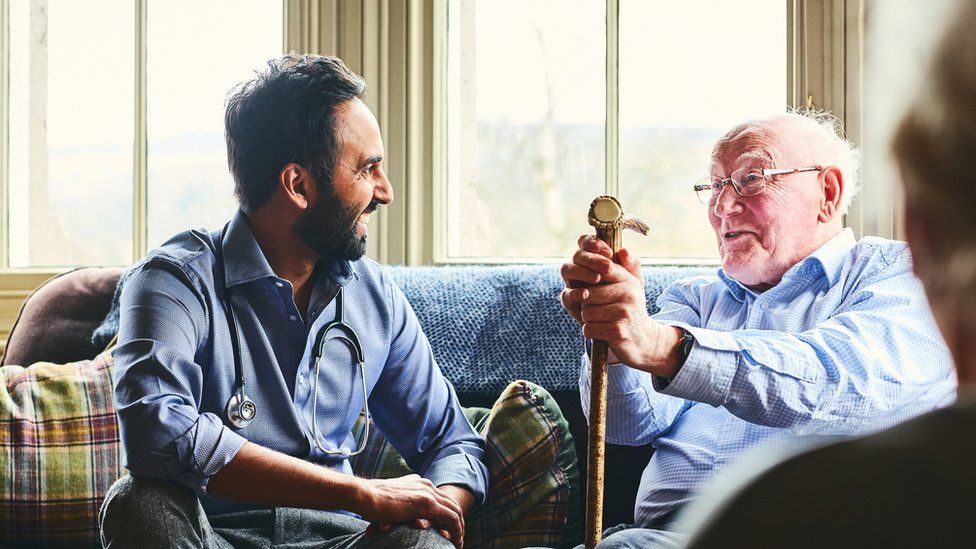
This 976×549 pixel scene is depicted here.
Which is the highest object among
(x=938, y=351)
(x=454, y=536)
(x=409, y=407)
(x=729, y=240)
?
(x=729, y=240)

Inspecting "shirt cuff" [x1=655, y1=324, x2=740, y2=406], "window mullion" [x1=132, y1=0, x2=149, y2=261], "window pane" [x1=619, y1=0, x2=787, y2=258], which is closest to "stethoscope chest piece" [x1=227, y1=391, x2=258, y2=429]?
"shirt cuff" [x1=655, y1=324, x2=740, y2=406]

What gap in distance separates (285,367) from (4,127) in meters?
2.12

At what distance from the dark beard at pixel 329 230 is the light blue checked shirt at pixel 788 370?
1.86ft

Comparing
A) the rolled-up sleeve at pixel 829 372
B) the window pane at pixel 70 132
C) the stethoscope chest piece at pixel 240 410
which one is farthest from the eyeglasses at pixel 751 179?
the window pane at pixel 70 132

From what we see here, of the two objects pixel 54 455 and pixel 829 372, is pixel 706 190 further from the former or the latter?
pixel 54 455

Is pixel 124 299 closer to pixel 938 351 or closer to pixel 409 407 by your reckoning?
pixel 409 407

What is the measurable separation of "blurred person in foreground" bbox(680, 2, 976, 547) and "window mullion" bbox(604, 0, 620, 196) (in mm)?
2468

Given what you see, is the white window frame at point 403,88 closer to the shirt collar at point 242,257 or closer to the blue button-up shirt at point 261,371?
the blue button-up shirt at point 261,371

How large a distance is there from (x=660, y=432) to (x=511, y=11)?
1.55 m

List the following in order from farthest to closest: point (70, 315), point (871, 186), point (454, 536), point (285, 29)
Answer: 1. point (285, 29)
2. point (70, 315)
3. point (454, 536)
4. point (871, 186)

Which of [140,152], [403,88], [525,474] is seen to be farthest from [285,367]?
[140,152]

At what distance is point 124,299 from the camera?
1758 millimetres

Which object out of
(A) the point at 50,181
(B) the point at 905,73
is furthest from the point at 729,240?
(A) the point at 50,181

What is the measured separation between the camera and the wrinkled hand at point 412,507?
5.48 feet
